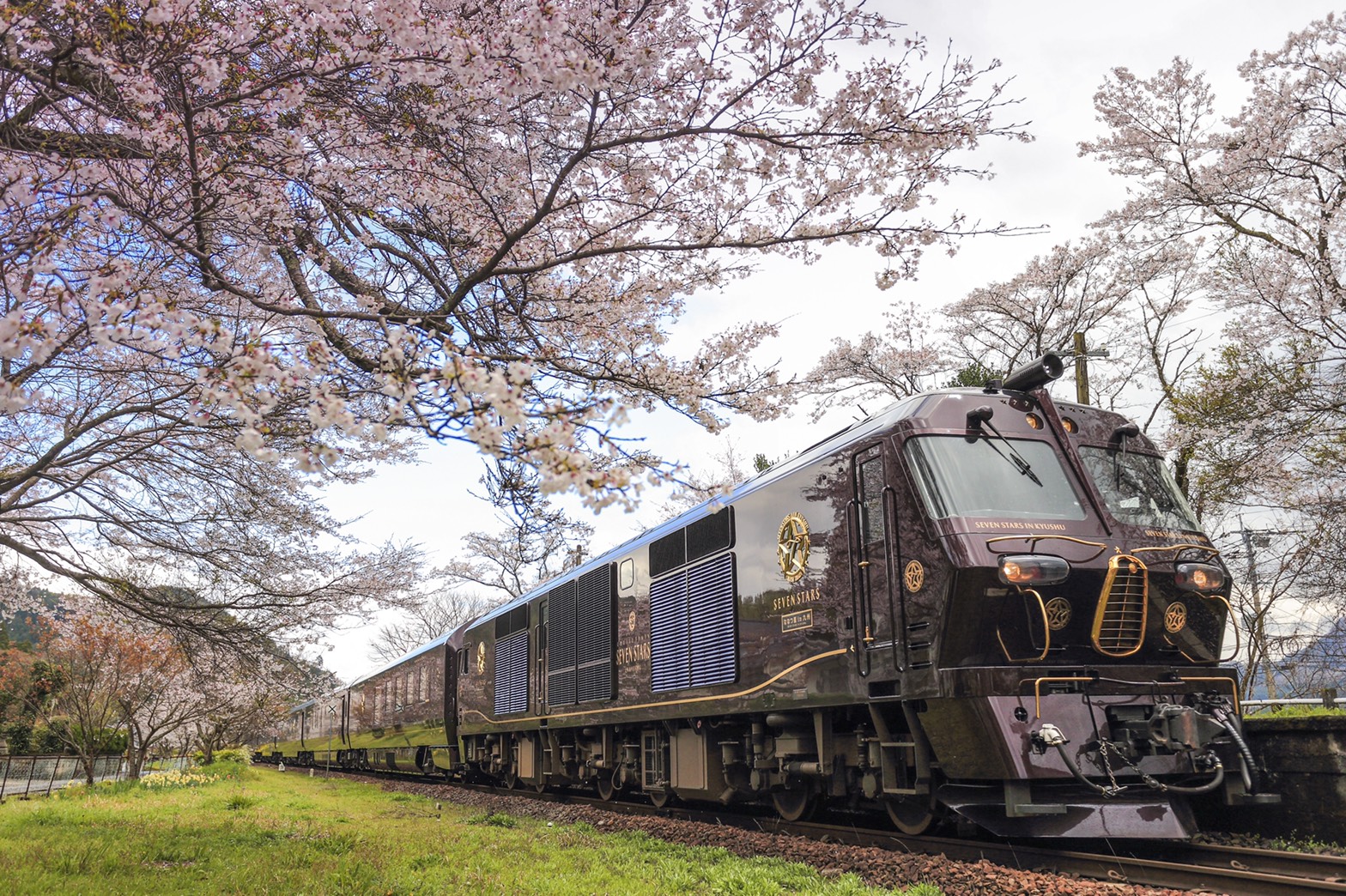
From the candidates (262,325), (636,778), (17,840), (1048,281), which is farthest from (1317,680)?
(17,840)

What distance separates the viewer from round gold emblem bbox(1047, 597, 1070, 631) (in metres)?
6.38

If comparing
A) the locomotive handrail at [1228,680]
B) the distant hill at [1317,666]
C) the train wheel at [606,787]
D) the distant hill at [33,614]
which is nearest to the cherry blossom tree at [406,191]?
the locomotive handrail at [1228,680]

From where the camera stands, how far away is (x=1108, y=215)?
56.6 ft

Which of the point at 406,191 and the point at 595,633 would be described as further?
the point at 595,633

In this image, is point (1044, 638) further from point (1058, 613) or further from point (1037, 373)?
point (1037, 373)

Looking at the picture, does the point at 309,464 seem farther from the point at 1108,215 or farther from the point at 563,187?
the point at 1108,215

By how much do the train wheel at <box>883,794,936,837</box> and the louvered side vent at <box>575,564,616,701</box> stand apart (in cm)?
468

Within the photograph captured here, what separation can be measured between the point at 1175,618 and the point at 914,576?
1.97 m

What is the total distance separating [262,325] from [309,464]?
416cm

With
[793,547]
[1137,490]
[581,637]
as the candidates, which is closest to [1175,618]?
[1137,490]

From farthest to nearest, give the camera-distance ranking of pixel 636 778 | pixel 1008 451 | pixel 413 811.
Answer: pixel 413 811 → pixel 636 778 → pixel 1008 451

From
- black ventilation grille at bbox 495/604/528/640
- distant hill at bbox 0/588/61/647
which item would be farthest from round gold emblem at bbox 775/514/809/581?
distant hill at bbox 0/588/61/647

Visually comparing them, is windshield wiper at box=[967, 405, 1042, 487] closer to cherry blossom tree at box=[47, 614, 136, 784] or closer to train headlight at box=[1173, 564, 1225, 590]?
train headlight at box=[1173, 564, 1225, 590]

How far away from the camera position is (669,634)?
33.5 feet
